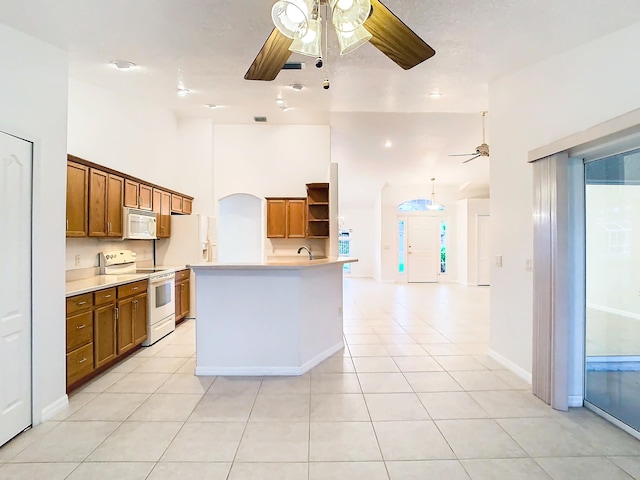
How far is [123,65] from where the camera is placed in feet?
10.2

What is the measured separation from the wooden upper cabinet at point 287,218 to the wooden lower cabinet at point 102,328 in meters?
2.83

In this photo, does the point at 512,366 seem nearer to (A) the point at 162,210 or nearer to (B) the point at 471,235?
(A) the point at 162,210

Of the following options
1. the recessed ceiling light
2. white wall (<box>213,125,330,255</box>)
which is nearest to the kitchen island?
the recessed ceiling light

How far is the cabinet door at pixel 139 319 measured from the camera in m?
3.88

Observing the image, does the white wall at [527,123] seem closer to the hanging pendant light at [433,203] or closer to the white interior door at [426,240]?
the hanging pendant light at [433,203]

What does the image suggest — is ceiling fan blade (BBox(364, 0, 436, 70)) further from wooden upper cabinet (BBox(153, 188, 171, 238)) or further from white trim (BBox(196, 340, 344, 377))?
wooden upper cabinet (BBox(153, 188, 171, 238))

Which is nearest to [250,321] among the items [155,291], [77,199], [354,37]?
[155,291]

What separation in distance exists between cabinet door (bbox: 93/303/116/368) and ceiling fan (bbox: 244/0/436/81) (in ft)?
9.07

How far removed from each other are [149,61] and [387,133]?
4612mm

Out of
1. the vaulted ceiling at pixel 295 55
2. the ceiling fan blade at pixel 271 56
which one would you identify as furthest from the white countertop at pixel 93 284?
the ceiling fan blade at pixel 271 56

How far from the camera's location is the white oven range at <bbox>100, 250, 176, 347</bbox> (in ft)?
13.8

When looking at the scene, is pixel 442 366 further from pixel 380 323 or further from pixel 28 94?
pixel 28 94

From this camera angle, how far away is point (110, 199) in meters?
4.03

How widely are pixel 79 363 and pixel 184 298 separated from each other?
97.2 inches
